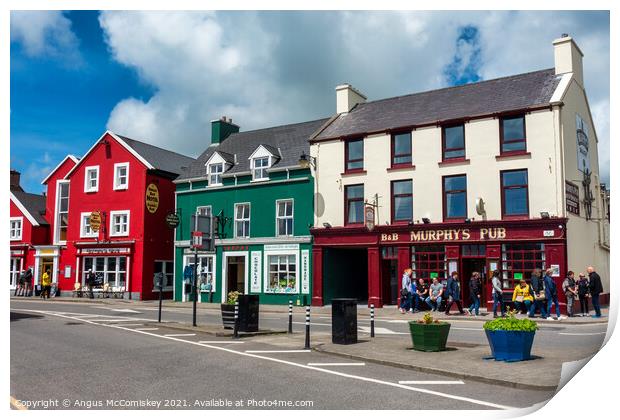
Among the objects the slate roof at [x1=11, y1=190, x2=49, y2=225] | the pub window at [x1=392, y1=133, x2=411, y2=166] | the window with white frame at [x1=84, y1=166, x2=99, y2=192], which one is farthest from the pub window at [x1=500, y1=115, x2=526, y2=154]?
the slate roof at [x1=11, y1=190, x2=49, y2=225]

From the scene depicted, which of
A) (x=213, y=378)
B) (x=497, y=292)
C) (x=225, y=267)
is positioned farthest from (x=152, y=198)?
(x=213, y=378)

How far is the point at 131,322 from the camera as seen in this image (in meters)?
19.9

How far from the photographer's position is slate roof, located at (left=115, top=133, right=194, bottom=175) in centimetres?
3646

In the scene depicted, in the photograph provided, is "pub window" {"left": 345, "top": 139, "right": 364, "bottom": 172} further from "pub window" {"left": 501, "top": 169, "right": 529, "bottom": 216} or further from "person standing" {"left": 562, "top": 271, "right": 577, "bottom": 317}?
"person standing" {"left": 562, "top": 271, "right": 577, "bottom": 317}

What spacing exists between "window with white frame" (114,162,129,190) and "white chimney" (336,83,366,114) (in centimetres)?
1422

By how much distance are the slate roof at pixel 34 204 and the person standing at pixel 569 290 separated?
3318 centimetres

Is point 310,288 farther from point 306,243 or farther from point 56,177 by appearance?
point 56,177

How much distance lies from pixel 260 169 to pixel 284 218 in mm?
3341

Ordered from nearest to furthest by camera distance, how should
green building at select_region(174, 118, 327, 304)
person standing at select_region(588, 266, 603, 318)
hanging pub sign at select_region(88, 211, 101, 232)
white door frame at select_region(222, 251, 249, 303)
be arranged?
person standing at select_region(588, 266, 603, 318), green building at select_region(174, 118, 327, 304), white door frame at select_region(222, 251, 249, 303), hanging pub sign at select_region(88, 211, 101, 232)

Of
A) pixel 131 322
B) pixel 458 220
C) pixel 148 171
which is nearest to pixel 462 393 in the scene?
pixel 131 322

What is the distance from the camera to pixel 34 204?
40.2 metres

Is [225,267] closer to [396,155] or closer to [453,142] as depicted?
[396,155]

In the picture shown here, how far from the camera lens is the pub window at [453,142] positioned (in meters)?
25.7

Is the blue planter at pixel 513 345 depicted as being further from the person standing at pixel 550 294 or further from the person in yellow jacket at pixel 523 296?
the person standing at pixel 550 294
